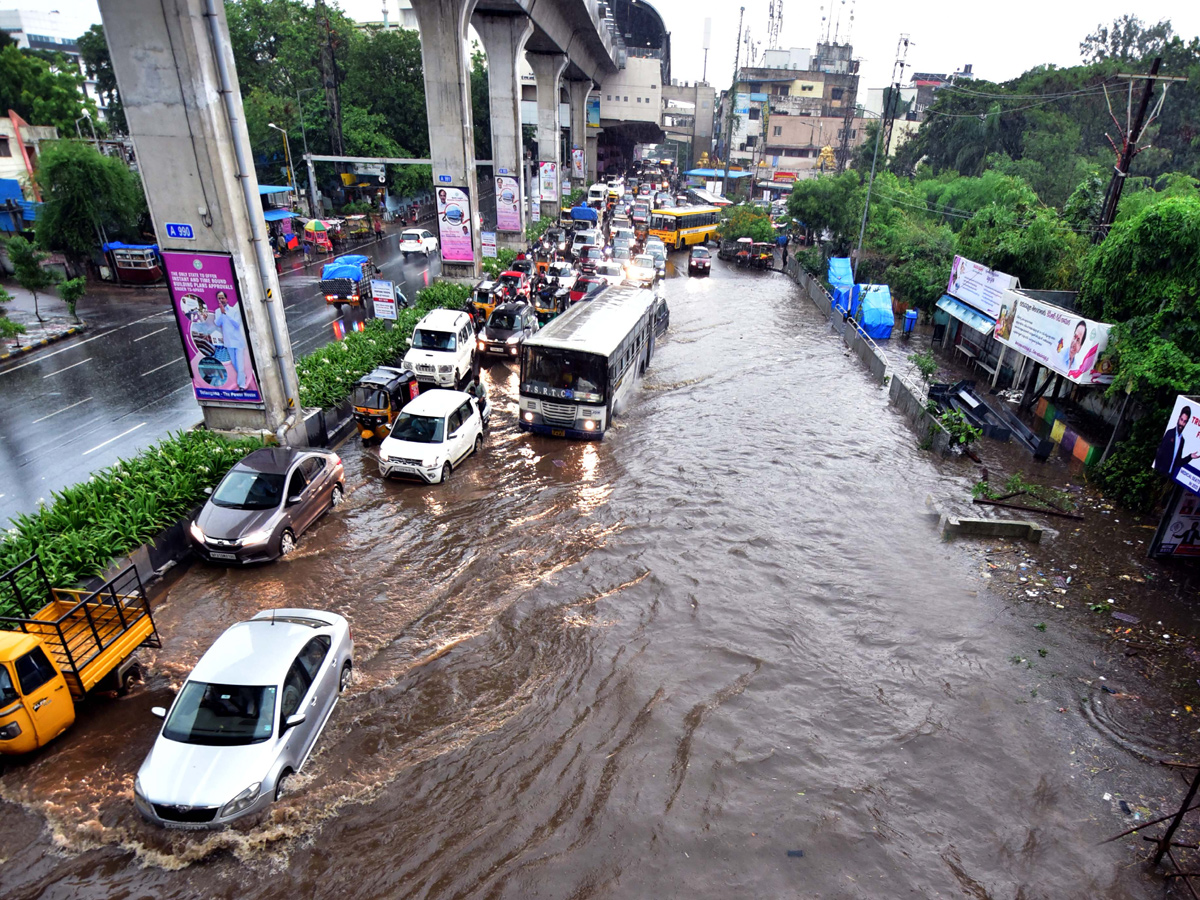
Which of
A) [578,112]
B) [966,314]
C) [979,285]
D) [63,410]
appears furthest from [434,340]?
[578,112]

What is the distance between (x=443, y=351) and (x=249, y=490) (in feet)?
27.1

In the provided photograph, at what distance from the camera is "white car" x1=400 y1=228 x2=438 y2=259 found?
A: 40134mm

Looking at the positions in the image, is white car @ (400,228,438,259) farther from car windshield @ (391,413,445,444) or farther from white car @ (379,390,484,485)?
car windshield @ (391,413,445,444)

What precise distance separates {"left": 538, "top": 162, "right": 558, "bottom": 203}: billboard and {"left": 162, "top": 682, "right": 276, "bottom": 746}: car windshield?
48283 mm

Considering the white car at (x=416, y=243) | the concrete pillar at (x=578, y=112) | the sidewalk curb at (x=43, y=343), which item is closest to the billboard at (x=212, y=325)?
the sidewalk curb at (x=43, y=343)

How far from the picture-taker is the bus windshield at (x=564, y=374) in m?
15.6

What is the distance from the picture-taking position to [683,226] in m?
47.8

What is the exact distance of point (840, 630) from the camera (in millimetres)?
10086

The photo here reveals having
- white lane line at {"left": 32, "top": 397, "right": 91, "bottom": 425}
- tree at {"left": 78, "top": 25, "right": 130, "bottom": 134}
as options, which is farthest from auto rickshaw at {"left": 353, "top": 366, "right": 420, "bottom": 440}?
tree at {"left": 78, "top": 25, "right": 130, "bottom": 134}

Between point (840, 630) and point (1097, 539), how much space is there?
271 inches

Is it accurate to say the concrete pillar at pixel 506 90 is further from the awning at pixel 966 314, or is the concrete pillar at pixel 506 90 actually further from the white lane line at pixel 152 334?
the awning at pixel 966 314

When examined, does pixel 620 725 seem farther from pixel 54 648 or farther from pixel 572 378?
pixel 572 378

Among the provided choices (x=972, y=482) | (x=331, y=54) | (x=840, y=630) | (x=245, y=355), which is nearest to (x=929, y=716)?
(x=840, y=630)

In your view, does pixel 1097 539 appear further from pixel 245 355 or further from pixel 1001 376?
pixel 245 355
